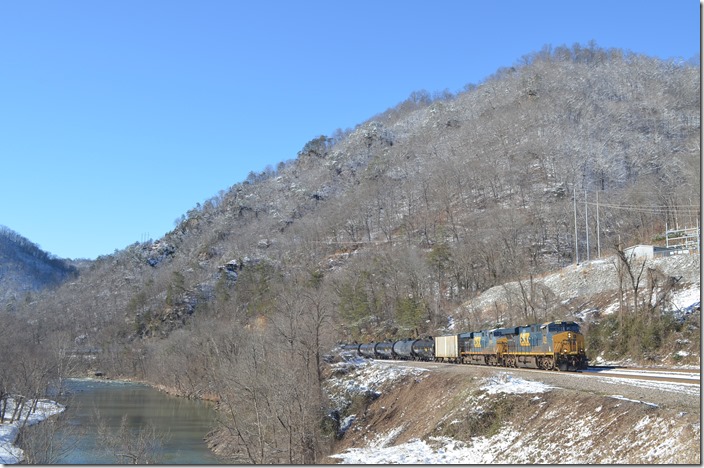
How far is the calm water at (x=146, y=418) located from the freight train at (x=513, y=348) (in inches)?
780

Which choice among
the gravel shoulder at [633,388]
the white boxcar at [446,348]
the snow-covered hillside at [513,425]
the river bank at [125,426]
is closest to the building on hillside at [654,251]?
the white boxcar at [446,348]

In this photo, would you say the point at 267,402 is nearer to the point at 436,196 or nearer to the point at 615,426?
the point at 615,426

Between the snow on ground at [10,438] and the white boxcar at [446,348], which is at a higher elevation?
the white boxcar at [446,348]

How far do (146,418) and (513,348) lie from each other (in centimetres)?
3805

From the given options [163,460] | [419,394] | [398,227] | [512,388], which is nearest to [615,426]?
[512,388]

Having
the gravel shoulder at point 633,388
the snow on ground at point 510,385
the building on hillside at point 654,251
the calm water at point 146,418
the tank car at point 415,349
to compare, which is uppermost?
the building on hillside at point 654,251

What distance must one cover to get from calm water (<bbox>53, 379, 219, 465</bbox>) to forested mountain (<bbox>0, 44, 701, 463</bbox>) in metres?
3.78

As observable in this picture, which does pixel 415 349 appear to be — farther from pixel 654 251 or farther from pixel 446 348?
pixel 654 251

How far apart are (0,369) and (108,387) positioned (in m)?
41.8

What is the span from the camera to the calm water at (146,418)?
3891 cm

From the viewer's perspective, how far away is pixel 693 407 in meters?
16.9

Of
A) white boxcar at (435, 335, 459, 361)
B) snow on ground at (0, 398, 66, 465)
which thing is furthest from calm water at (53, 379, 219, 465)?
white boxcar at (435, 335, 459, 361)

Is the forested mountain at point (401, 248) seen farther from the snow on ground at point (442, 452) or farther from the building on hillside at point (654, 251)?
the building on hillside at point (654, 251)

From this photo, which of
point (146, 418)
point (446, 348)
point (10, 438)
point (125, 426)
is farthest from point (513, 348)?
point (146, 418)
